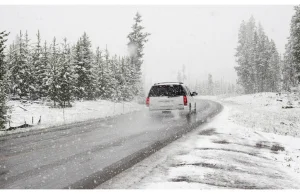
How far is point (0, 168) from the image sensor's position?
6.35 meters

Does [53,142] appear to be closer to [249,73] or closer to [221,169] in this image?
[221,169]

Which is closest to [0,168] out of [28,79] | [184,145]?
[184,145]

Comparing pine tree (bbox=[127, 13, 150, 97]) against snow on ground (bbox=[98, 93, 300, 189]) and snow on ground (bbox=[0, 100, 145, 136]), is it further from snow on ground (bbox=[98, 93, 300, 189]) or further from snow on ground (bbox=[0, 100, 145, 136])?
snow on ground (bbox=[98, 93, 300, 189])

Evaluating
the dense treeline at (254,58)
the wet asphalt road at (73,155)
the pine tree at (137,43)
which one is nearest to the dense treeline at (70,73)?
the pine tree at (137,43)

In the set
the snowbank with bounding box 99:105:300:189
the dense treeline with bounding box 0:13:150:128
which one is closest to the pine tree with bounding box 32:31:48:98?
the dense treeline with bounding box 0:13:150:128

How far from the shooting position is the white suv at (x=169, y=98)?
17016 mm

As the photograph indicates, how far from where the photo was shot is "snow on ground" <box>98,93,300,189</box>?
17.8 ft

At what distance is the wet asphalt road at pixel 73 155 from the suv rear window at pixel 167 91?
5222mm

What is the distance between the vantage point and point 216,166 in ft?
21.6

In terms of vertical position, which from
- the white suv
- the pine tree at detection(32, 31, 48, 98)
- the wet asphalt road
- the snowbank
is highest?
the pine tree at detection(32, 31, 48, 98)

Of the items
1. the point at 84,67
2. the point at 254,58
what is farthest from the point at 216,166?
the point at 254,58

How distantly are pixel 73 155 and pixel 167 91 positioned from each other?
10275 millimetres

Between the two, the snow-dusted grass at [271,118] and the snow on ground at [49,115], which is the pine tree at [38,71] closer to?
the snow on ground at [49,115]

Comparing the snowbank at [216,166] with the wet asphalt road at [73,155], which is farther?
the wet asphalt road at [73,155]
